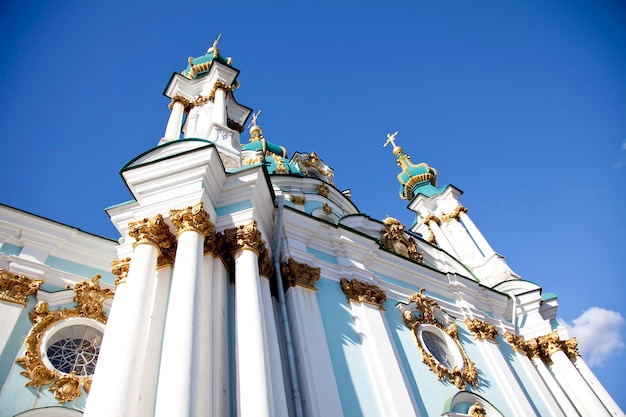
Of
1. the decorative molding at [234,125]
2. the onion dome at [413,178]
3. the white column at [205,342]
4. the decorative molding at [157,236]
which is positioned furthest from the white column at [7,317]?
the onion dome at [413,178]

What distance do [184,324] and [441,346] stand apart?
703 cm

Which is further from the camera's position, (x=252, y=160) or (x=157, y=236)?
(x=252, y=160)

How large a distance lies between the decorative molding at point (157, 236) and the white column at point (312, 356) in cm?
232

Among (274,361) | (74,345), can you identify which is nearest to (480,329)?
(274,361)

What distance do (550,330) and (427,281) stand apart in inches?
171

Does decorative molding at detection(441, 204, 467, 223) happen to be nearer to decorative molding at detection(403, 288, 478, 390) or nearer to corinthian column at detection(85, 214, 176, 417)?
decorative molding at detection(403, 288, 478, 390)

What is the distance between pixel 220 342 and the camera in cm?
680

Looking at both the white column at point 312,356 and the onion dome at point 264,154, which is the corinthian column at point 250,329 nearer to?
the white column at point 312,356

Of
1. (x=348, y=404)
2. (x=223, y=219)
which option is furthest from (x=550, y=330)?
(x=223, y=219)

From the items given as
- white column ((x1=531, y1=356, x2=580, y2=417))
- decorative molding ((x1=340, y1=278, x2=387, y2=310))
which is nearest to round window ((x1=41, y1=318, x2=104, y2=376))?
decorative molding ((x1=340, y1=278, x2=387, y2=310))

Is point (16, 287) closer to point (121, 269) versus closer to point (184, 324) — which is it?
point (121, 269)

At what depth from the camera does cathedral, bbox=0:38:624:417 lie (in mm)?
6191

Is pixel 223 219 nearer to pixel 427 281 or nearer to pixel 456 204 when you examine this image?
pixel 427 281

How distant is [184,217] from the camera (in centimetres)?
743
